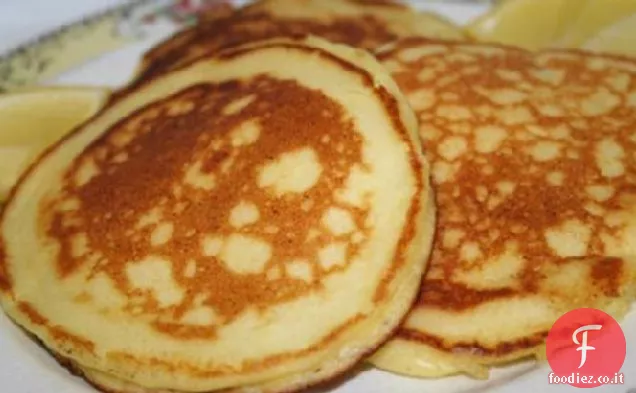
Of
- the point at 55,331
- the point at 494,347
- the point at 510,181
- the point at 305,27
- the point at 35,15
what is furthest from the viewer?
the point at 35,15

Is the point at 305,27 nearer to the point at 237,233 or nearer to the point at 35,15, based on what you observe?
the point at 237,233

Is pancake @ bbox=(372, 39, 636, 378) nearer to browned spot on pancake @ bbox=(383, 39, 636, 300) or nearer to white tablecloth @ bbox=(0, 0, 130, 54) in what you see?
browned spot on pancake @ bbox=(383, 39, 636, 300)

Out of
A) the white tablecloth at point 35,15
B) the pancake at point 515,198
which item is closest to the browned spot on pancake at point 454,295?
the pancake at point 515,198

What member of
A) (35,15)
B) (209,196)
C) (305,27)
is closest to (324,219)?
(209,196)

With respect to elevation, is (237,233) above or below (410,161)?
below

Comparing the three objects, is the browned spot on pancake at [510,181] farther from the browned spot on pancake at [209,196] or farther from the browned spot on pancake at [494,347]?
the browned spot on pancake at [209,196]

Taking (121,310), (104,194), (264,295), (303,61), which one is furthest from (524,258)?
(104,194)

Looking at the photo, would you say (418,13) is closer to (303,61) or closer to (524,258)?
(303,61)
